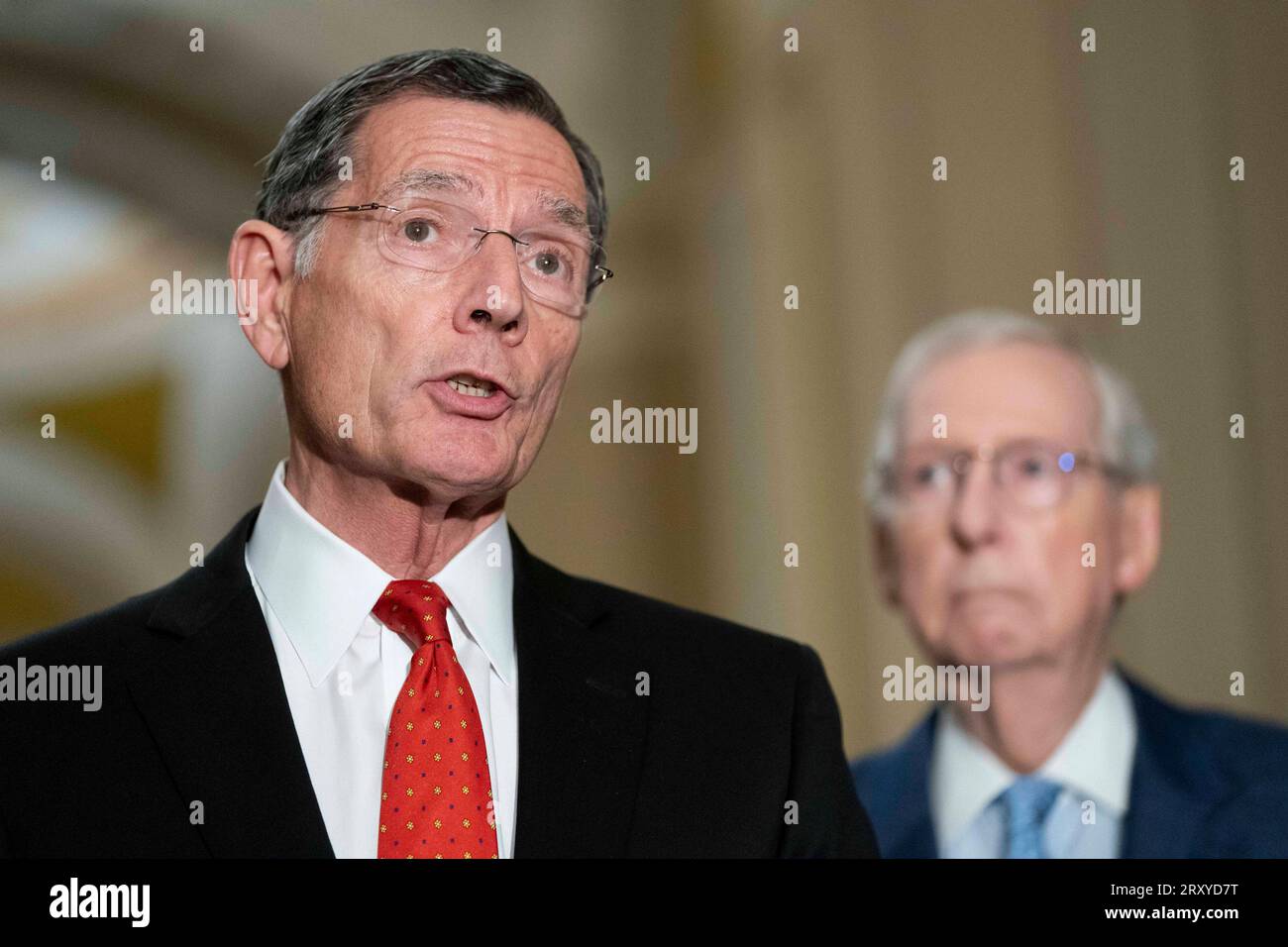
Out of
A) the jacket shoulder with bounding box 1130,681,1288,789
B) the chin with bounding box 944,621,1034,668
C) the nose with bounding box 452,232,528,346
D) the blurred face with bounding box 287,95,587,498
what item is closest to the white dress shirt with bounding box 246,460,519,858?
the blurred face with bounding box 287,95,587,498

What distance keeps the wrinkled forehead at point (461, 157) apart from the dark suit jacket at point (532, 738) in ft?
1.49

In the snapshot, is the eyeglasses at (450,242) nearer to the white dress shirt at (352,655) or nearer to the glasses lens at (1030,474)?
the white dress shirt at (352,655)

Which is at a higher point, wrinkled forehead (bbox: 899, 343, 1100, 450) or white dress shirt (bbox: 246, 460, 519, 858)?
wrinkled forehead (bbox: 899, 343, 1100, 450)

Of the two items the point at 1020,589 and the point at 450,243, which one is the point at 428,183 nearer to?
the point at 450,243

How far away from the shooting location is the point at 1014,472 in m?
2.57

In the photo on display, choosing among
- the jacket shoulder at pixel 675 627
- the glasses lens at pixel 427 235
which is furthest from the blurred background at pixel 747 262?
the glasses lens at pixel 427 235

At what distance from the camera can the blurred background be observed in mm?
2648

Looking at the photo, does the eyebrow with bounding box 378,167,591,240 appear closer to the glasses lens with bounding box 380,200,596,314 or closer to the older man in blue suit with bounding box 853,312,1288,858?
the glasses lens with bounding box 380,200,596,314

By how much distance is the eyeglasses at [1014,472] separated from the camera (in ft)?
8.41

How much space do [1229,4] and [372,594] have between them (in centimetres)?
209

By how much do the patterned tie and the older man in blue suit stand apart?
1.07 metres

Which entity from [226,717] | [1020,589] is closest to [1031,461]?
[1020,589]

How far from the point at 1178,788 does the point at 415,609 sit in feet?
4.80

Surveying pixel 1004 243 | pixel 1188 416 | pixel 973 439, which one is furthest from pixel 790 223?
pixel 1188 416
